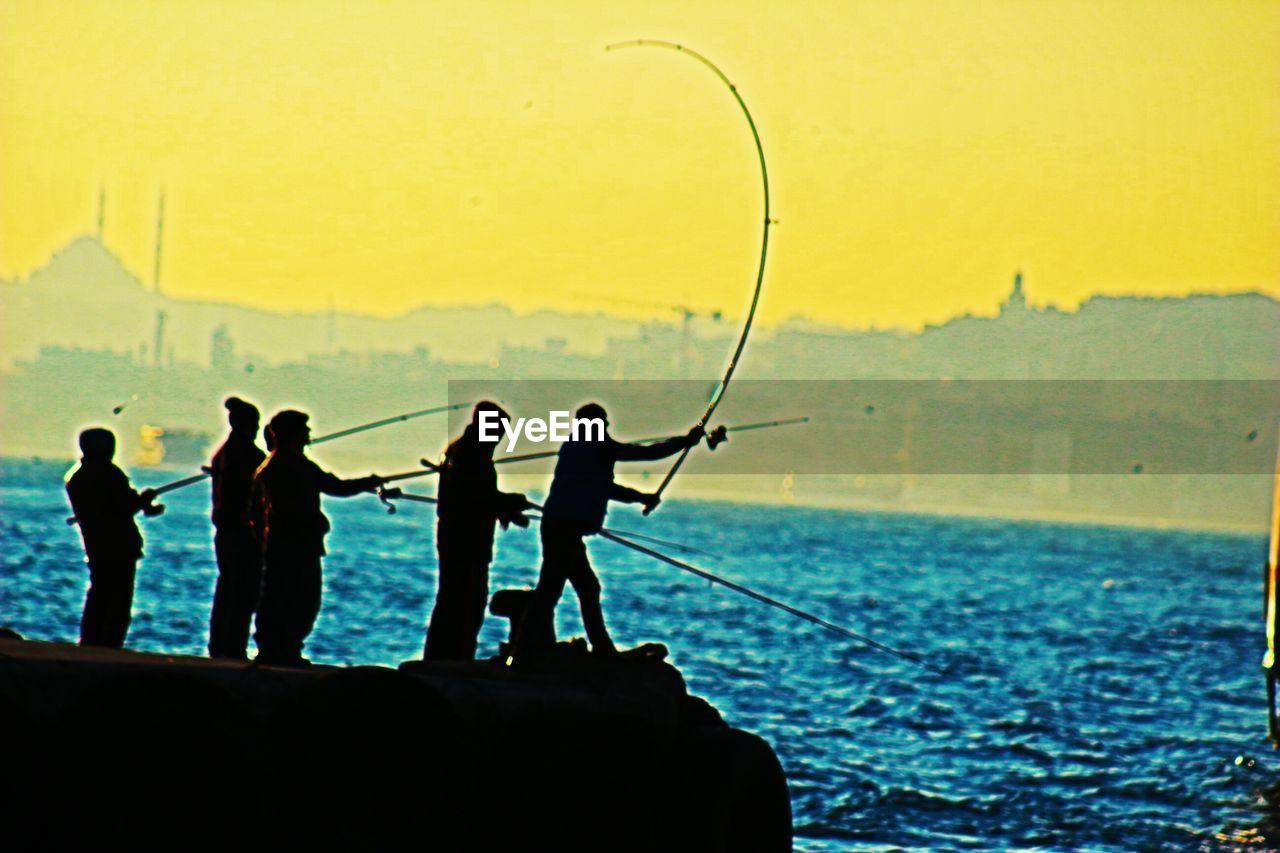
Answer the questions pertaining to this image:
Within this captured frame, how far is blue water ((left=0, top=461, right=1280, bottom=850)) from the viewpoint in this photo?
23766mm

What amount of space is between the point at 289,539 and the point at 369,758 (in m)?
2.16

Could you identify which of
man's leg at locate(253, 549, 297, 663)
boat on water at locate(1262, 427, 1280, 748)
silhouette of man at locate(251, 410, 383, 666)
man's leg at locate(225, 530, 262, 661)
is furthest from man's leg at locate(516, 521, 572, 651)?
boat on water at locate(1262, 427, 1280, 748)

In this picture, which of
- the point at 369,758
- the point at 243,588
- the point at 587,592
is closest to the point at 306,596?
the point at 243,588

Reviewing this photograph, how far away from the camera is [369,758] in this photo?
8.38 m

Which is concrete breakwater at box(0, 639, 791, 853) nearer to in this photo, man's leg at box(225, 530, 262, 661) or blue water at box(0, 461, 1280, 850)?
man's leg at box(225, 530, 262, 661)

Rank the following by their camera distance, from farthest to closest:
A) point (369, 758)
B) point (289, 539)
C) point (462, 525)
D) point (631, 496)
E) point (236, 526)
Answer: point (236, 526)
point (631, 496)
point (462, 525)
point (289, 539)
point (369, 758)

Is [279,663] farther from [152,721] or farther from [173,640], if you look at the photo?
[173,640]

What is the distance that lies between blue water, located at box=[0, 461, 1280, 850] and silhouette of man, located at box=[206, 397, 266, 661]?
9791 millimetres

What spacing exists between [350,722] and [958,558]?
4421 inches

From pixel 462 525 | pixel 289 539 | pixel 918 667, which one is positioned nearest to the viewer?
pixel 289 539

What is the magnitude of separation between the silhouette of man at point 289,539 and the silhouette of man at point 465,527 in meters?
0.54

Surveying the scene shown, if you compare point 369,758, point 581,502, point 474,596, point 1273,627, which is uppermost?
point 581,502

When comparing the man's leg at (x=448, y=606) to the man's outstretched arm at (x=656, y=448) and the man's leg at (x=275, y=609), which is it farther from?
the man's outstretched arm at (x=656, y=448)

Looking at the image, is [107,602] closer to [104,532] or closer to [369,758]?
[104,532]
